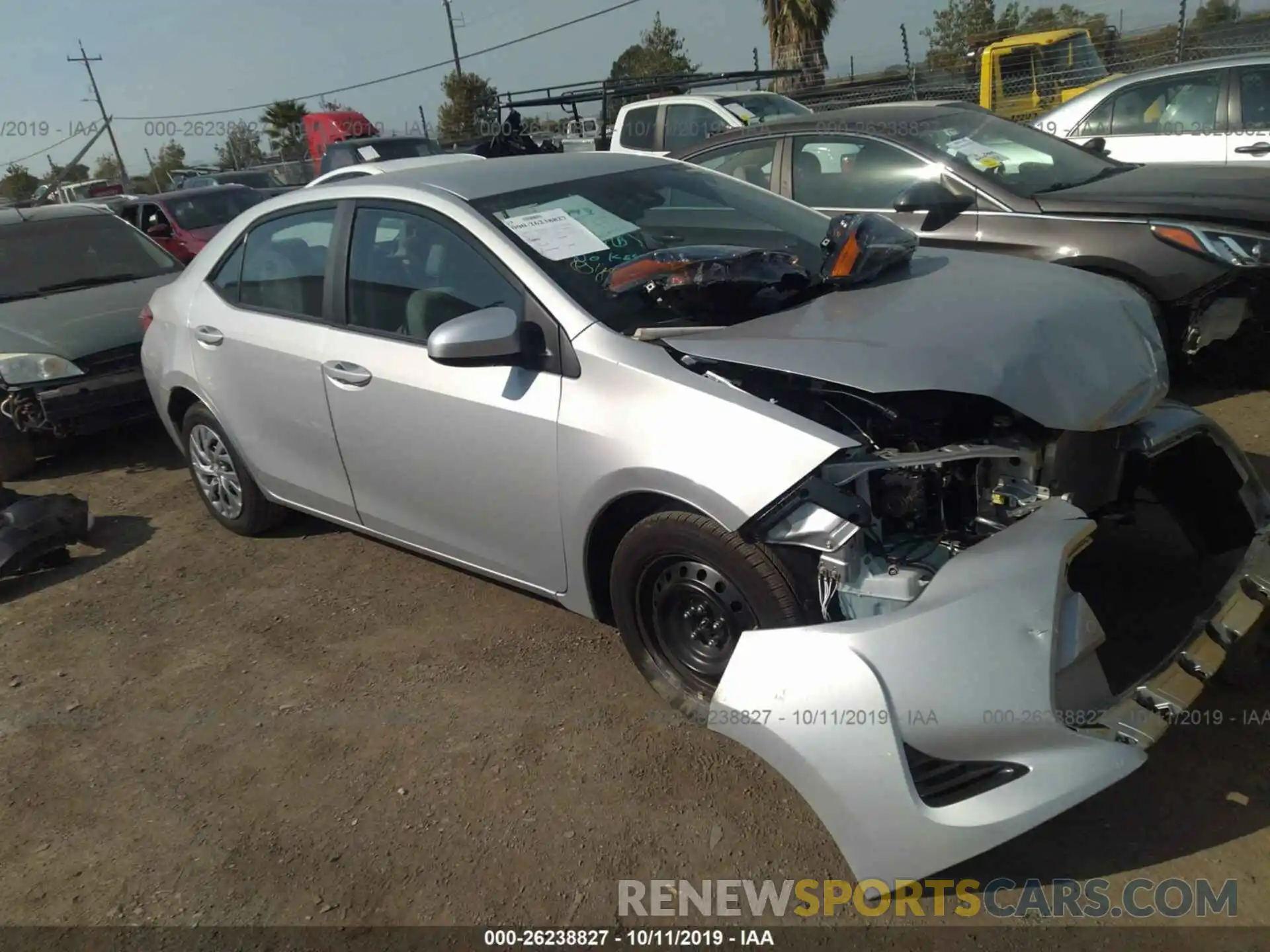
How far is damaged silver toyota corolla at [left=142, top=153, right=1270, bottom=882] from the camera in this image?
2225 mm

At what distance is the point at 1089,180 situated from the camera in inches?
229

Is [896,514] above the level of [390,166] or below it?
below

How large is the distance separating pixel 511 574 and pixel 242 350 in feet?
5.67

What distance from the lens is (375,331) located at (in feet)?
12.1

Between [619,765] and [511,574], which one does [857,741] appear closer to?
[619,765]

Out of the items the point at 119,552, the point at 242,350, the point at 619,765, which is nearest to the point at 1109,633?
the point at 619,765

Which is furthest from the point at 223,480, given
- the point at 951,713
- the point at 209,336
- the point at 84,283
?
the point at 951,713

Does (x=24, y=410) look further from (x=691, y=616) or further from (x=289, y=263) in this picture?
(x=691, y=616)

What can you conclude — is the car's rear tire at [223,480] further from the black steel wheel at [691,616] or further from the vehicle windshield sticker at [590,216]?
the black steel wheel at [691,616]

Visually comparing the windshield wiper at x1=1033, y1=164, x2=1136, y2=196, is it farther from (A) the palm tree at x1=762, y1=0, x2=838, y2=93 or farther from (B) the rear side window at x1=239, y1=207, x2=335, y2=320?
(A) the palm tree at x1=762, y1=0, x2=838, y2=93

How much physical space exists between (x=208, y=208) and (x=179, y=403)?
9.56 m

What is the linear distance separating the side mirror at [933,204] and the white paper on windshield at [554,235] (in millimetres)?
1541

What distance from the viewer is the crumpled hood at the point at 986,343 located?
2584 millimetres

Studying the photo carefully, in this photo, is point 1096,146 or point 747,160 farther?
point 1096,146
